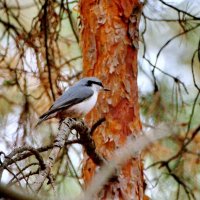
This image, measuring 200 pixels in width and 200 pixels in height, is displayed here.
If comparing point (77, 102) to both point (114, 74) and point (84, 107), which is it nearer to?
point (84, 107)

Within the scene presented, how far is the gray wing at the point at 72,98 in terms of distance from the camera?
2014 millimetres

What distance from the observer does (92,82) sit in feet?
Result: 6.76

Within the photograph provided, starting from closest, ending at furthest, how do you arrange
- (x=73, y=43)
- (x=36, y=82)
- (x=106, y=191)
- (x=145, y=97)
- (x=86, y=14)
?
(x=106, y=191) → (x=86, y=14) → (x=145, y=97) → (x=36, y=82) → (x=73, y=43)

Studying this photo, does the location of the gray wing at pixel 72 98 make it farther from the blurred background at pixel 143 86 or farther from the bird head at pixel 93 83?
the blurred background at pixel 143 86

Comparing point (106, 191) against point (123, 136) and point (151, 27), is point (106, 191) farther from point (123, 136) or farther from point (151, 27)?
point (151, 27)

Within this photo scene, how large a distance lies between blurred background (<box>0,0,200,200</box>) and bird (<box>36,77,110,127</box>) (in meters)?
0.51

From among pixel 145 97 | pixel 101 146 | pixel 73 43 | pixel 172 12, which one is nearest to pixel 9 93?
pixel 73 43

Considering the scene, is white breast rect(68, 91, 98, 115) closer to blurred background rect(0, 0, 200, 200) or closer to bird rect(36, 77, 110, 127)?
bird rect(36, 77, 110, 127)

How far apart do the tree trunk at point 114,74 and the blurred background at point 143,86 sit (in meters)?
0.35

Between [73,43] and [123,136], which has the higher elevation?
[73,43]

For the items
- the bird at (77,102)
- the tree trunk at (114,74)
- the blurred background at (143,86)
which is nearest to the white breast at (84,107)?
the bird at (77,102)

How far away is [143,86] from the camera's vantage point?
9.43ft

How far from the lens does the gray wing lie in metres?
2.01

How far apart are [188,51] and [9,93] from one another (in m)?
1.06
